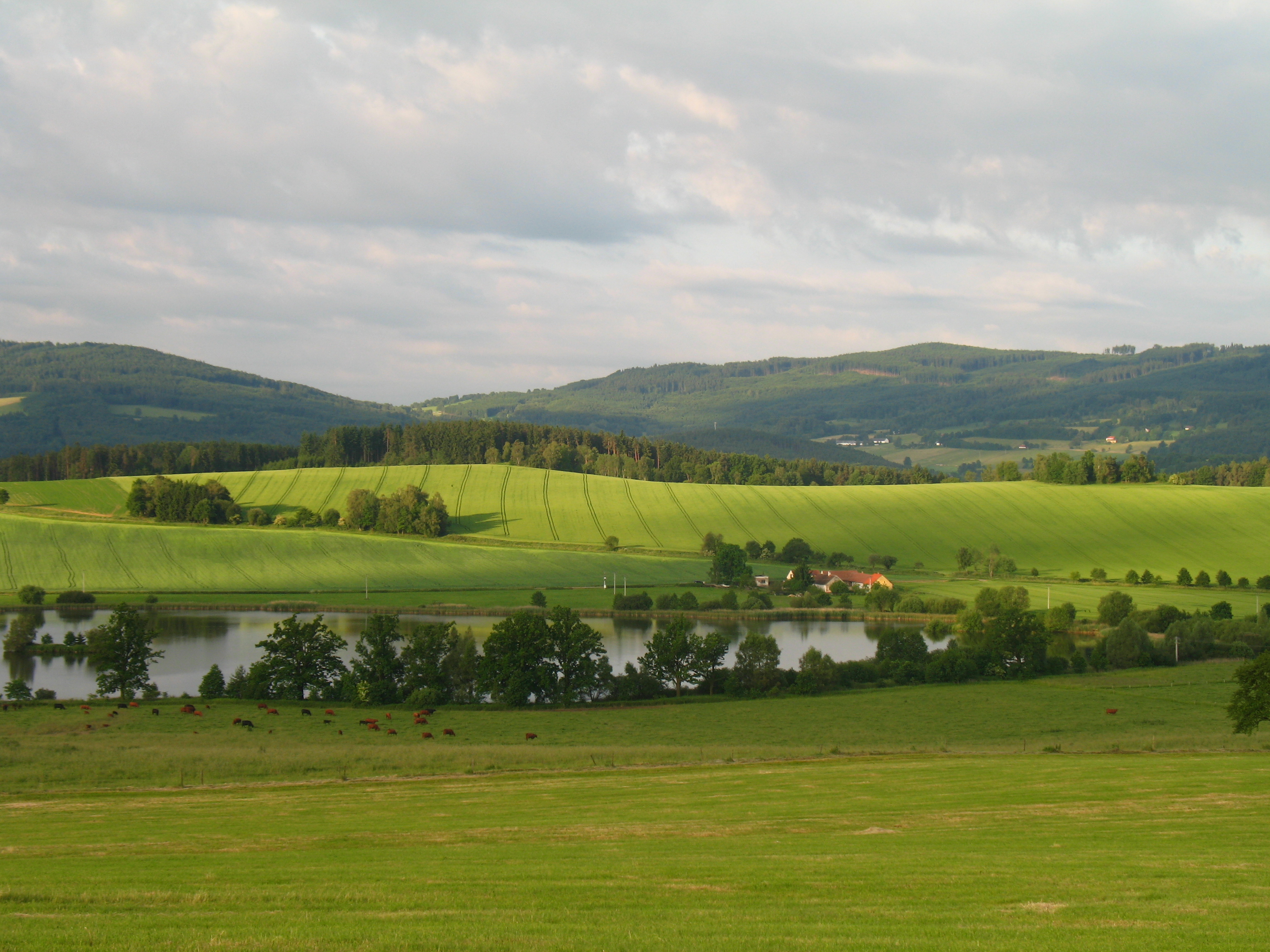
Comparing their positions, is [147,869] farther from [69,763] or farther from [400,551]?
[400,551]

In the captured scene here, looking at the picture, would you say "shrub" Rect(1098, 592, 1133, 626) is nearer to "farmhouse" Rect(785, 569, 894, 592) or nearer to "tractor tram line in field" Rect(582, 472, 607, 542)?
"farmhouse" Rect(785, 569, 894, 592)

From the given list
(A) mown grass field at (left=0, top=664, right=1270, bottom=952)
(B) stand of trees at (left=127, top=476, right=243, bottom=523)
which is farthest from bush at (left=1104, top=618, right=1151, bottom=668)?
(B) stand of trees at (left=127, top=476, right=243, bottom=523)

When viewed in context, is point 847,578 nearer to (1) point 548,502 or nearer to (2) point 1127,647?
(2) point 1127,647

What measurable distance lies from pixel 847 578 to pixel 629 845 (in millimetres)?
79361

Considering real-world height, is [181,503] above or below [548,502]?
below

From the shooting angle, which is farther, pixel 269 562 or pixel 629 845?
pixel 269 562

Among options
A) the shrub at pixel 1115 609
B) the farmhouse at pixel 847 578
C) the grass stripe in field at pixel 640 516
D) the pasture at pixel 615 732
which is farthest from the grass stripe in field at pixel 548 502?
the pasture at pixel 615 732

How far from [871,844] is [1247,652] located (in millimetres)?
55603

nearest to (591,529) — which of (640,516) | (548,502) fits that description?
(640,516)

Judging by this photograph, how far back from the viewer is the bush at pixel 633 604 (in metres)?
79.5

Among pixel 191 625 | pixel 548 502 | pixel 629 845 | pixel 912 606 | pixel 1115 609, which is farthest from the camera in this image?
pixel 548 502

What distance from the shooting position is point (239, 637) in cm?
6806

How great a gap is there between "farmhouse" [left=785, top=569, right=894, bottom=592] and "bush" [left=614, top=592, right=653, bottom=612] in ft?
56.6

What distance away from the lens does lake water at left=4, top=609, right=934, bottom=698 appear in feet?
185
